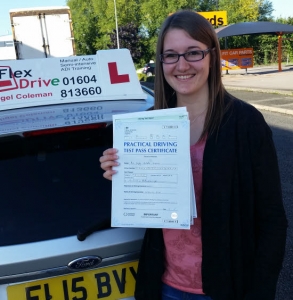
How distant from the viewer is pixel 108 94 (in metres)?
2.63

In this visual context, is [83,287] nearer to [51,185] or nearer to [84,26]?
[51,185]

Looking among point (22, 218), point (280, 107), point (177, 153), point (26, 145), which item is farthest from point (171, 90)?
point (280, 107)

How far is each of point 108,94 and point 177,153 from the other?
1270 millimetres

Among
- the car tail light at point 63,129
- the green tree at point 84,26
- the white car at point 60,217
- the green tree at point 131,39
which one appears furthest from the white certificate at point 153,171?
the green tree at point 84,26

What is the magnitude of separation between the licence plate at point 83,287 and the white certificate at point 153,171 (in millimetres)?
298

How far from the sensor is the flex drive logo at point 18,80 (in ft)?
8.30

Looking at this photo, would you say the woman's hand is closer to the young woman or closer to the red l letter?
the young woman

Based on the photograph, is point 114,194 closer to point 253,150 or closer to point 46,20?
point 253,150

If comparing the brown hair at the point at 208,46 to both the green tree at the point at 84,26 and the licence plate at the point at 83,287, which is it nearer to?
the licence plate at the point at 83,287

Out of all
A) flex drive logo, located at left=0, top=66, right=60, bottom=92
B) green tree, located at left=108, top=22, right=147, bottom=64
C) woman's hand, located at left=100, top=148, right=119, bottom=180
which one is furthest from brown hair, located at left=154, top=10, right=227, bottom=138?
green tree, located at left=108, top=22, right=147, bottom=64

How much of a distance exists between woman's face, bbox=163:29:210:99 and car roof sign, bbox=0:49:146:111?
1.03 m

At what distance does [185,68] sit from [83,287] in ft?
3.19

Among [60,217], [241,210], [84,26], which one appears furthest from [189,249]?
[84,26]

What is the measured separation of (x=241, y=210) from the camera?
1507mm
